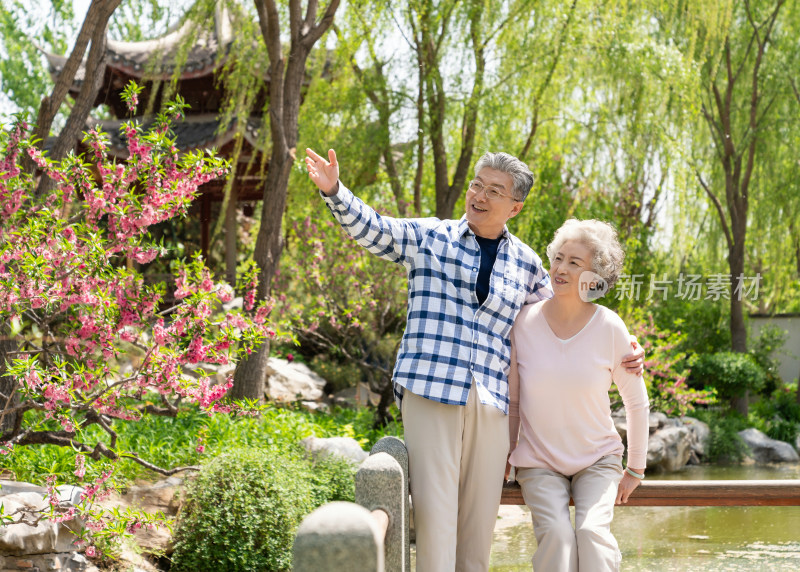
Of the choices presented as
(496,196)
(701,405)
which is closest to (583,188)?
(701,405)

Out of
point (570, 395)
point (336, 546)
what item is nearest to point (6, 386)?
point (570, 395)

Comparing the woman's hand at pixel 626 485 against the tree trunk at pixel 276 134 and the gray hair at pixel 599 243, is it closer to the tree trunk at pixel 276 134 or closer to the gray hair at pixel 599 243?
the gray hair at pixel 599 243

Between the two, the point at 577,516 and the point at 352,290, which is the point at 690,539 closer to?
the point at 352,290

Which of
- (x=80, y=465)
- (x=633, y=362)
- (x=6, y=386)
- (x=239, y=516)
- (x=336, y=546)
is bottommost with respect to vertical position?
(x=239, y=516)

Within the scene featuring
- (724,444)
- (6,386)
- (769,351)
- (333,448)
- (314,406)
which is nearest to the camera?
(6,386)

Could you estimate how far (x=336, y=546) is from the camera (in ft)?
4.40

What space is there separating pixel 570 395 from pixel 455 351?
1.18 ft

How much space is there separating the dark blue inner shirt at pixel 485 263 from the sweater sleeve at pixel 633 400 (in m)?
0.40

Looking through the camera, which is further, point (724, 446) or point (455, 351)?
point (724, 446)

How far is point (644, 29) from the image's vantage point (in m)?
7.97

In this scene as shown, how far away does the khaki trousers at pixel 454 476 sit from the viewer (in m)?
2.12

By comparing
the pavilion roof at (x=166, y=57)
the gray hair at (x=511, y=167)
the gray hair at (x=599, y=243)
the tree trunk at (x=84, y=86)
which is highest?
the pavilion roof at (x=166, y=57)

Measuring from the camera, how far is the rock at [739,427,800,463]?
992 centimetres

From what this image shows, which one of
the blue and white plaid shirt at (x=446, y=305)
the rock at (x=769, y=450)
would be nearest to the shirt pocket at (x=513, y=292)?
the blue and white plaid shirt at (x=446, y=305)
